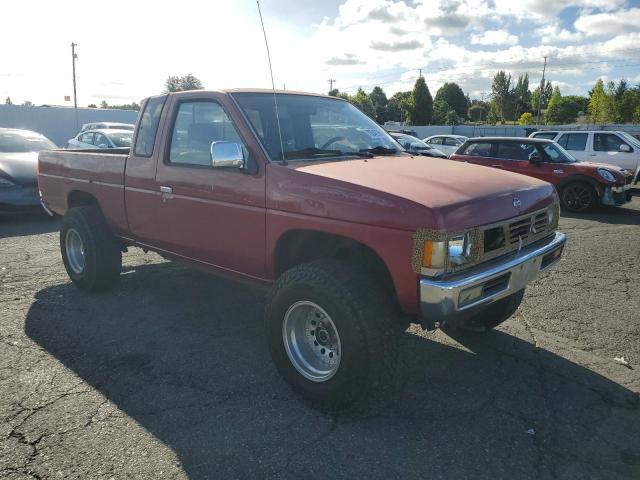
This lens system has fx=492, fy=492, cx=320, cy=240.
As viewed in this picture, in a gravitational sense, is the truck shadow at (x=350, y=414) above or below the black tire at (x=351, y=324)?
below

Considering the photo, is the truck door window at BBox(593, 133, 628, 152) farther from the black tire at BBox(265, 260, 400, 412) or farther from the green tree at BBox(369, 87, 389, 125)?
the green tree at BBox(369, 87, 389, 125)

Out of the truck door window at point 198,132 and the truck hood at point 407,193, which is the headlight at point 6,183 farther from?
the truck hood at point 407,193

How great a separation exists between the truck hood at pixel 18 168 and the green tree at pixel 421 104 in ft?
206

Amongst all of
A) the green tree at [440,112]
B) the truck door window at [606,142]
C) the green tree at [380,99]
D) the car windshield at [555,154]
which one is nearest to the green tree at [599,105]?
the green tree at [440,112]

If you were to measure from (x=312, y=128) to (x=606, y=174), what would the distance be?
927 centimetres

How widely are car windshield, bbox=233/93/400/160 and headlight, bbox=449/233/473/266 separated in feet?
4.32

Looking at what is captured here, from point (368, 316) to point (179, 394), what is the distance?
145cm

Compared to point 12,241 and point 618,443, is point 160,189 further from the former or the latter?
point 12,241

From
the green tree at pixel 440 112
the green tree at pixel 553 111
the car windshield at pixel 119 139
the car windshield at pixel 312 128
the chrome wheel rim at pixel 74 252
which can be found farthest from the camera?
the green tree at pixel 440 112

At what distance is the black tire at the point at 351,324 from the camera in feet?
A: 9.13

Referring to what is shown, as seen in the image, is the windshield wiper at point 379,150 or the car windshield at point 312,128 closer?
the car windshield at point 312,128

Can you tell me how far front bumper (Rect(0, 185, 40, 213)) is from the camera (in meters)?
8.39

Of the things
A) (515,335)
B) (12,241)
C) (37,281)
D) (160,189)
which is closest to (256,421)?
(160,189)

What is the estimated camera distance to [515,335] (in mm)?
4336
